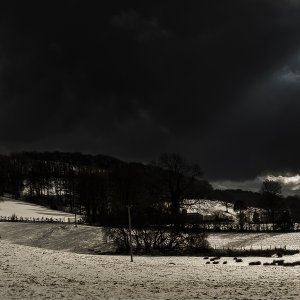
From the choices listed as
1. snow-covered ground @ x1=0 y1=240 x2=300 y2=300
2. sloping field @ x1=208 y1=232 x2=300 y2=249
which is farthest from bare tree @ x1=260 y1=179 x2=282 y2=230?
snow-covered ground @ x1=0 y1=240 x2=300 y2=300

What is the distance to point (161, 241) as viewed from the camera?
193 ft

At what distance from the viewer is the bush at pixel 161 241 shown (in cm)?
5822

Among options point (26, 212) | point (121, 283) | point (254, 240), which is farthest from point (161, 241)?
point (26, 212)

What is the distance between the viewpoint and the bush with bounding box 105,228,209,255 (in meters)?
58.2

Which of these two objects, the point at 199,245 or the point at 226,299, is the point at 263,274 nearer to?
the point at 226,299

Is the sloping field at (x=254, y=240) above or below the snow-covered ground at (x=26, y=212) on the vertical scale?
below

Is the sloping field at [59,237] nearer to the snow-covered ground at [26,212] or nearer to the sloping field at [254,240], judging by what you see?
the sloping field at [254,240]

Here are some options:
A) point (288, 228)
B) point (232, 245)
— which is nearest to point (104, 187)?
point (288, 228)

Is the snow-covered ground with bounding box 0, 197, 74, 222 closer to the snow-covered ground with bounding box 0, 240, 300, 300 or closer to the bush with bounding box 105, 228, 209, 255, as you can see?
the bush with bounding box 105, 228, 209, 255

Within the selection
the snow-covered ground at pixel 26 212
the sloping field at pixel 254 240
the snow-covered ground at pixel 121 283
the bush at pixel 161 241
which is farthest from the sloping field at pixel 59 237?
the snow-covered ground at pixel 26 212

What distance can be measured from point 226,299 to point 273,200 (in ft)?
294

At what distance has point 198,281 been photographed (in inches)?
1027

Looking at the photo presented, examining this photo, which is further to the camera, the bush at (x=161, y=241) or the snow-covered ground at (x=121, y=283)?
the bush at (x=161, y=241)

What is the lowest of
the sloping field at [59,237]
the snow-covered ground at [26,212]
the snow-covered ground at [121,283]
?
the snow-covered ground at [121,283]
